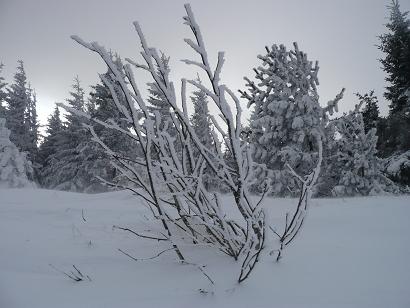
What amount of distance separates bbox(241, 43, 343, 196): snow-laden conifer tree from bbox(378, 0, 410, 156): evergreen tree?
6.61 meters

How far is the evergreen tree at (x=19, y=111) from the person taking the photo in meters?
31.5

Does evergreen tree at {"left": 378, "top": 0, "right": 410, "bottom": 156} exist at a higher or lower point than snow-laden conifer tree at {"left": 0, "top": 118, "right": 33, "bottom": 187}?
higher


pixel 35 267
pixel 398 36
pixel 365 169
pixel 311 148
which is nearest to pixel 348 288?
pixel 35 267

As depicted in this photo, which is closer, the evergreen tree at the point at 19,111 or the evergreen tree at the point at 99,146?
the evergreen tree at the point at 99,146

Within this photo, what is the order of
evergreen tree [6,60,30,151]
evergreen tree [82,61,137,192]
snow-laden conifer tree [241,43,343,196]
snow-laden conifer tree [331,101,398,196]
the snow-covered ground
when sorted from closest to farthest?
the snow-covered ground, snow-laden conifer tree [241,43,343,196], snow-laden conifer tree [331,101,398,196], evergreen tree [82,61,137,192], evergreen tree [6,60,30,151]

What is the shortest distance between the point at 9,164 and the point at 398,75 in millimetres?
22637

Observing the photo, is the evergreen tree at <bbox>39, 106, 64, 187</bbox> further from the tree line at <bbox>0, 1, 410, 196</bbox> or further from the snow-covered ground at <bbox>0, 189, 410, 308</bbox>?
the snow-covered ground at <bbox>0, 189, 410, 308</bbox>

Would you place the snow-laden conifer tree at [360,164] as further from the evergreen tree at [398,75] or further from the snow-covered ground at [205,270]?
the snow-covered ground at [205,270]

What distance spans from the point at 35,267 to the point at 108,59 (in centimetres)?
159

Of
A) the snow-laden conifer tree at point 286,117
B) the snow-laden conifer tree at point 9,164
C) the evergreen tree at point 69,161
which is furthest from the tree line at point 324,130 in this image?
the evergreen tree at point 69,161

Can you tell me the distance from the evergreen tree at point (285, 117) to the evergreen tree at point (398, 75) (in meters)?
6.61

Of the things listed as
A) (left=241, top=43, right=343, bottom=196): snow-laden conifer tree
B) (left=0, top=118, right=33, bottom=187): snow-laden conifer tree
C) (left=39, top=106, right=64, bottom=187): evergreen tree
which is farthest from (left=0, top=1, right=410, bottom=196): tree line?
(left=39, top=106, right=64, bottom=187): evergreen tree

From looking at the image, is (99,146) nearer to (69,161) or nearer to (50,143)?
(69,161)

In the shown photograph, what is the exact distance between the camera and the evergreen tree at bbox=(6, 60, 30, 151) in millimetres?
31545
